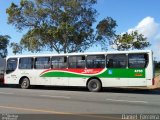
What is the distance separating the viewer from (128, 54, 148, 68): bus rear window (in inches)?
865

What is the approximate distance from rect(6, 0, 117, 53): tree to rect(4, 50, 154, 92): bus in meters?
13.3

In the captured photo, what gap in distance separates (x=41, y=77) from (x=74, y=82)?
2958mm

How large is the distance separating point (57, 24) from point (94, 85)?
62.1 feet

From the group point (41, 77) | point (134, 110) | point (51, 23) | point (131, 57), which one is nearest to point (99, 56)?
point (131, 57)

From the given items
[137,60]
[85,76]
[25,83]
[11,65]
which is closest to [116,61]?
[137,60]

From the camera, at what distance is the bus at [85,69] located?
22141mm

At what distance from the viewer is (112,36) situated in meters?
43.5

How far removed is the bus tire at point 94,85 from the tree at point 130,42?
19.0 m

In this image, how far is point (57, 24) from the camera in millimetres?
41469

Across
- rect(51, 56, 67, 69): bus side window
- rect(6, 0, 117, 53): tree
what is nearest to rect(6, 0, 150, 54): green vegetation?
rect(6, 0, 117, 53): tree

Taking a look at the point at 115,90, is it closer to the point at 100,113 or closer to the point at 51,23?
the point at 100,113

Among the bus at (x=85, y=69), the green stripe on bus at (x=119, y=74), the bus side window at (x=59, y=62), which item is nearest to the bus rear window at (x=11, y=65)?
the bus at (x=85, y=69)

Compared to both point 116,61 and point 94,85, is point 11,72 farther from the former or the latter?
point 116,61

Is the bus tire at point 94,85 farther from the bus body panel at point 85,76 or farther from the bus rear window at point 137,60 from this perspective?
the bus rear window at point 137,60
